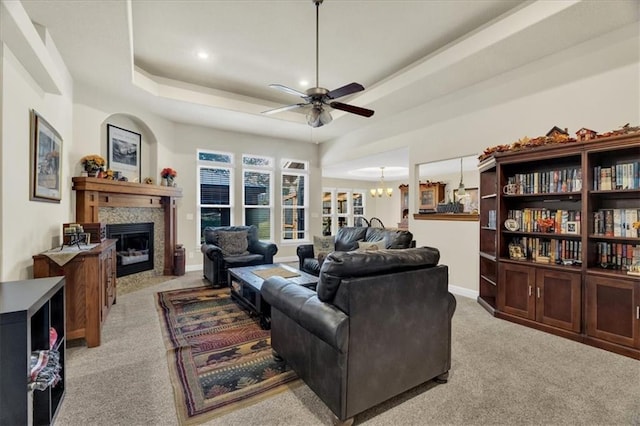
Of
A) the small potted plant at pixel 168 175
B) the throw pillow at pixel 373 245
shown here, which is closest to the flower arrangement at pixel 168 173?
the small potted plant at pixel 168 175

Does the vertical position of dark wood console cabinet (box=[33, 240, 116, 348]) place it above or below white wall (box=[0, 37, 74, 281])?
below

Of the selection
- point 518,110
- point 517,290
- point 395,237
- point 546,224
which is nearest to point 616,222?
point 546,224

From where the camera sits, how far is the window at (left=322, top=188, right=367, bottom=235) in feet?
39.8

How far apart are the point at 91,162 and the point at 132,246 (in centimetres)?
169

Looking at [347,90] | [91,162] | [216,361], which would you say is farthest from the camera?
[91,162]

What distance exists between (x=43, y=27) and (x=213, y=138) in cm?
360

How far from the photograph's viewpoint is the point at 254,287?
313 cm

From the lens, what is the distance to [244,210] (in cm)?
691

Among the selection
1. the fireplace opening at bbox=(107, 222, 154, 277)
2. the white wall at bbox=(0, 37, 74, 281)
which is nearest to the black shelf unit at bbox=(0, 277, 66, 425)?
the white wall at bbox=(0, 37, 74, 281)

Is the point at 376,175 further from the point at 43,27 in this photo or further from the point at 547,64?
the point at 43,27

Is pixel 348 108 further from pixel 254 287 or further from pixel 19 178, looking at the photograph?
pixel 19 178

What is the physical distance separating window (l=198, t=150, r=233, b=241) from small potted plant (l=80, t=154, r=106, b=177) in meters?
2.14

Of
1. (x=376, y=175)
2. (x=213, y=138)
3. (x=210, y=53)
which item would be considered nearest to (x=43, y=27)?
(x=210, y=53)

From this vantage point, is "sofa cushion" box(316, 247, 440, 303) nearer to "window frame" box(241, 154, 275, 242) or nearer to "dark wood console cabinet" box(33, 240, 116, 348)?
"dark wood console cabinet" box(33, 240, 116, 348)
